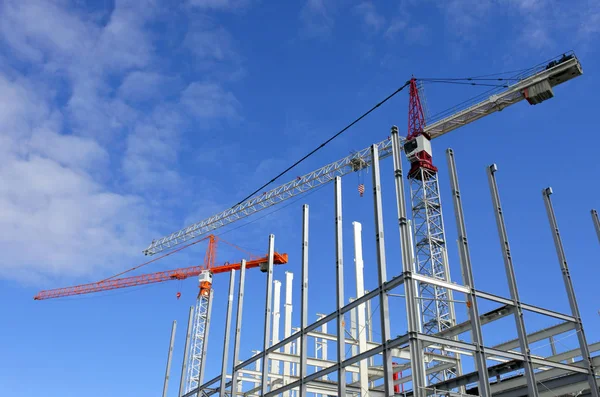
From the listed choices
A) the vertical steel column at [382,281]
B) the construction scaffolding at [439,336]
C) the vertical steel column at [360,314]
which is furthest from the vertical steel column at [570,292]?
the vertical steel column at [360,314]

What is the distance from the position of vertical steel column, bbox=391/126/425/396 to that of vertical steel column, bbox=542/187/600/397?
236 inches

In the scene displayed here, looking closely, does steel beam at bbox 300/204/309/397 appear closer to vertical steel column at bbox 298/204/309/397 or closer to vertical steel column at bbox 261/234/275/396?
vertical steel column at bbox 298/204/309/397

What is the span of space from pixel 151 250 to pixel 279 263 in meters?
24.8

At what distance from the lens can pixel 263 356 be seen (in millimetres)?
22734

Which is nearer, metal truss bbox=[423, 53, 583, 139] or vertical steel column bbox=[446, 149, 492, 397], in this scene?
vertical steel column bbox=[446, 149, 492, 397]

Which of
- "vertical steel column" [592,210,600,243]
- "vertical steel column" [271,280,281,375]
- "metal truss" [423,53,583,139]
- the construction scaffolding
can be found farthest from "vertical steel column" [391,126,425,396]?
"metal truss" [423,53,583,139]

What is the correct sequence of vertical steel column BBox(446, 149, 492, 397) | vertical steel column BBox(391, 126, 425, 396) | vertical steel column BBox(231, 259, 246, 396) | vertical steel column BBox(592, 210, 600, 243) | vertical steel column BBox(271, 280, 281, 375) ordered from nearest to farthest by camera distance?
vertical steel column BBox(391, 126, 425, 396) → vertical steel column BBox(446, 149, 492, 397) → vertical steel column BBox(592, 210, 600, 243) → vertical steel column BBox(231, 259, 246, 396) → vertical steel column BBox(271, 280, 281, 375)

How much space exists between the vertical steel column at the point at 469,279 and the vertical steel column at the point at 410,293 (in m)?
1.73

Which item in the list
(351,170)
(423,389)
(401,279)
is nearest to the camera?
(423,389)

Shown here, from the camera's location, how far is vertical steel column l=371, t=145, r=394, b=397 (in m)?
15.6

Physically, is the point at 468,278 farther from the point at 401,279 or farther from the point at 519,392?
the point at 519,392

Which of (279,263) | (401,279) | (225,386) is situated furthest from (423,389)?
(279,263)

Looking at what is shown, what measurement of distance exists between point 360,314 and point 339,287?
10.9 feet

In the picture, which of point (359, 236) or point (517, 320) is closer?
point (517, 320)
